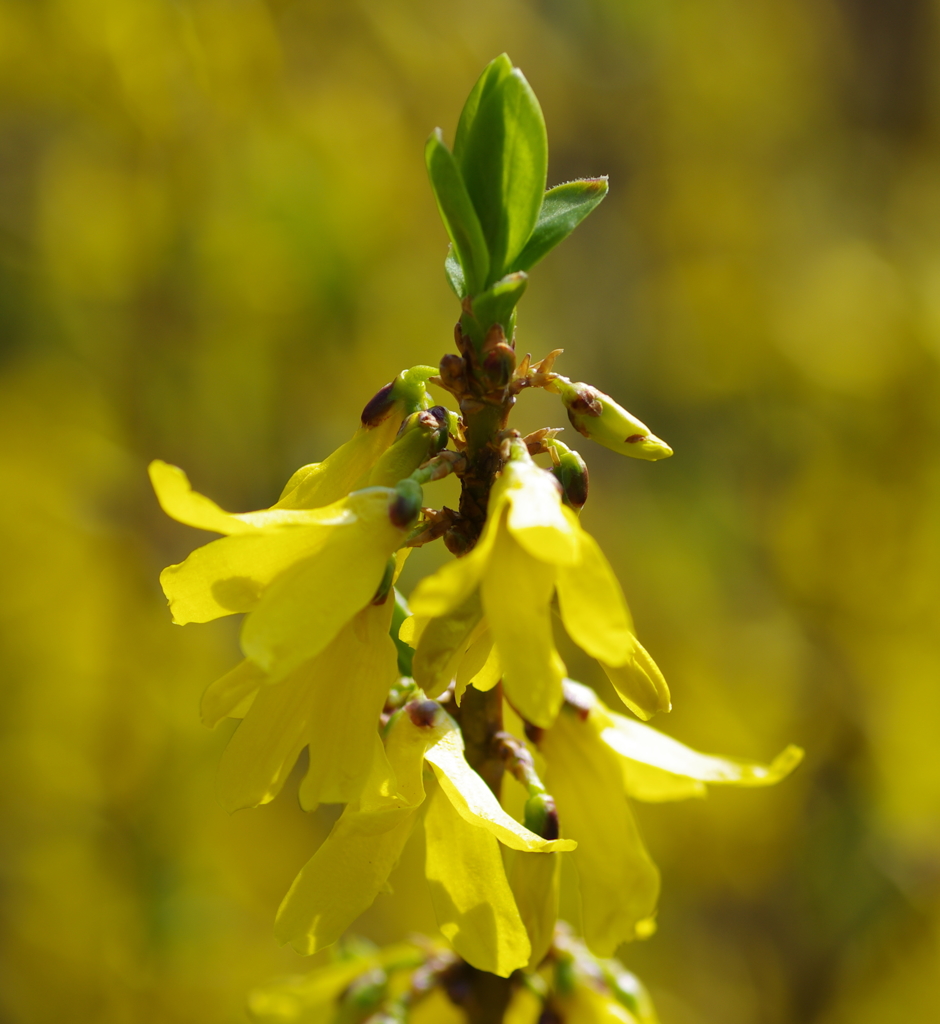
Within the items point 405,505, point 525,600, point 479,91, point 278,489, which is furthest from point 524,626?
point 278,489

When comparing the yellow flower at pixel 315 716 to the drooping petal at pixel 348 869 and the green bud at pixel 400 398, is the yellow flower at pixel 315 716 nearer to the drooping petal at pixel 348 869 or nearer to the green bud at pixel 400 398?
the drooping petal at pixel 348 869

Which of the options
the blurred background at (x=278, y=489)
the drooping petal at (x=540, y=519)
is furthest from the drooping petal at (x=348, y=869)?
the blurred background at (x=278, y=489)

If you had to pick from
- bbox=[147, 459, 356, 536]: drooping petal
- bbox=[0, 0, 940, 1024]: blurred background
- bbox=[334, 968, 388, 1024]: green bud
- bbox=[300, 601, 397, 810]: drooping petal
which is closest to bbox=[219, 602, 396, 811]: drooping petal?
bbox=[300, 601, 397, 810]: drooping petal

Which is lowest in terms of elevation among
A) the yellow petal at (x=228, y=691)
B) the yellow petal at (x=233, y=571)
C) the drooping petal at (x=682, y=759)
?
the drooping petal at (x=682, y=759)

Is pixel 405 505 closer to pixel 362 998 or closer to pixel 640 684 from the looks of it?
pixel 640 684

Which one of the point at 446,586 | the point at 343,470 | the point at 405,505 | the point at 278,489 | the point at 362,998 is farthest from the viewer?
the point at 278,489

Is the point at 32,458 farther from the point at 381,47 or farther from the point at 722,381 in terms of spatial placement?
the point at 722,381
